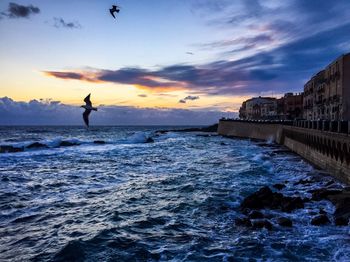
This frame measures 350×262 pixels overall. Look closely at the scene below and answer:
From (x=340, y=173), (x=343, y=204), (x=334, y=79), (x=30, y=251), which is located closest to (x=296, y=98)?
(x=334, y=79)

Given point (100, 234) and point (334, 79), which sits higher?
point (334, 79)

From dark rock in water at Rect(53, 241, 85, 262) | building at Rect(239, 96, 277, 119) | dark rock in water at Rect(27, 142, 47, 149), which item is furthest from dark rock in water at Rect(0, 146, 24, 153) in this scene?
building at Rect(239, 96, 277, 119)

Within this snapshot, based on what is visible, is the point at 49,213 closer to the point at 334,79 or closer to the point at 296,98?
the point at 334,79

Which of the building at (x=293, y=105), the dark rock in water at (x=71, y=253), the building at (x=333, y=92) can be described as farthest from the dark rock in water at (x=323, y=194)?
the building at (x=293, y=105)

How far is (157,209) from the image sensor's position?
16.9m

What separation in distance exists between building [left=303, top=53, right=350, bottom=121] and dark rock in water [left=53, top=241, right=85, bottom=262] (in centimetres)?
4568

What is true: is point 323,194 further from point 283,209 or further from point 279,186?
point 279,186

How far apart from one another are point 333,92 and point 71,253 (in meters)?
54.9

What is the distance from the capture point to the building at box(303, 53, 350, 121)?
50.9 m

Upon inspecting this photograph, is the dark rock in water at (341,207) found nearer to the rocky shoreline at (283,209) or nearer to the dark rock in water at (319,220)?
the rocky shoreline at (283,209)

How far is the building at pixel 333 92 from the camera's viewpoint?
167ft

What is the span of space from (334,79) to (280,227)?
48863 millimetres

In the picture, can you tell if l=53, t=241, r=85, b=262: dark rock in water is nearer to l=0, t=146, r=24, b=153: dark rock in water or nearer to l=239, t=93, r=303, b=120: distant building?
l=0, t=146, r=24, b=153: dark rock in water

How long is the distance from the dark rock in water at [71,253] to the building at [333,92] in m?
45.7
